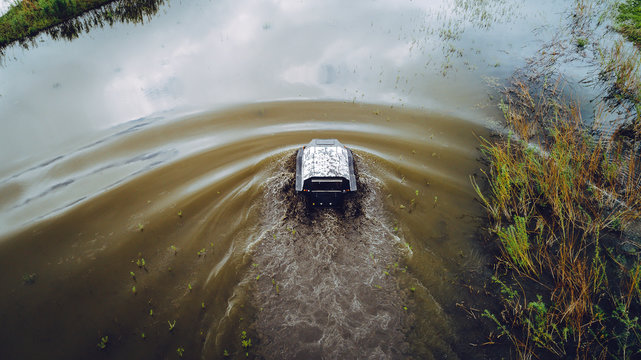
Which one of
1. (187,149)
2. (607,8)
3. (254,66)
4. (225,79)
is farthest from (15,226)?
(607,8)

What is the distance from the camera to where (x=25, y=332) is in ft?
19.6

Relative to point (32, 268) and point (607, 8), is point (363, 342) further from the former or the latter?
point (607, 8)

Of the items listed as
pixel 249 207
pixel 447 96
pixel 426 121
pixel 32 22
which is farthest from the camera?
pixel 32 22

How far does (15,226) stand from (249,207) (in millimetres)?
6358

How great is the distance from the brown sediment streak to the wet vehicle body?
23.6 inches

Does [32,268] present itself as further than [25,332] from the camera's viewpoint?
Yes

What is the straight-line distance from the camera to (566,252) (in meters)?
7.14

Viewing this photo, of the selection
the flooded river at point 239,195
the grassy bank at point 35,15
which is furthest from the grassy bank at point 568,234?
the grassy bank at point 35,15

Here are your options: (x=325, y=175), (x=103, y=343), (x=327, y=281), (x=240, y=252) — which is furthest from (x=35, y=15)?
(x=327, y=281)

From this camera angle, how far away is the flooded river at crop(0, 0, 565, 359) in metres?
6.14

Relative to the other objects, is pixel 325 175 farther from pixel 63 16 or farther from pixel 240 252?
pixel 63 16

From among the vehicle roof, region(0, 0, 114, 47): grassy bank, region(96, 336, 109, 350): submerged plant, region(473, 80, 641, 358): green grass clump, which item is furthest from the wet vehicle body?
region(0, 0, 114, 47): grassy bank

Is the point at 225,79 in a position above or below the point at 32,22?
below

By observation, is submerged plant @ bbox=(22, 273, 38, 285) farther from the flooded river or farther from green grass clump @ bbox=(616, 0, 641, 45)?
green grass clump @ bbox=(616, 0, 641, 45)
